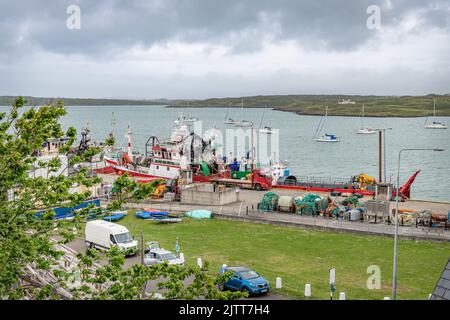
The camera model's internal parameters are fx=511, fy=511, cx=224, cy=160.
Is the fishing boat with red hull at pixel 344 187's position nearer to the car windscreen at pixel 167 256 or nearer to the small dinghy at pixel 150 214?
the small dinghy at pixel 150 214

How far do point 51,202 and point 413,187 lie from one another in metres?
63.2

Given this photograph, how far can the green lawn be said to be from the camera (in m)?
21.8

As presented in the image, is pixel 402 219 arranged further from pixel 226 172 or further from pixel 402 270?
pixel 226 172

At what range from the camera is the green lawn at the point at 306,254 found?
21828mm

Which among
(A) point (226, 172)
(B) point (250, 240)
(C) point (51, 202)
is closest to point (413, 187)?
(A) point (226, 172)

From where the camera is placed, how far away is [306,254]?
26688 millimetres

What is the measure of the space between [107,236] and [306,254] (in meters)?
10.5

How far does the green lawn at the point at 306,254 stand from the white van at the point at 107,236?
253 centimetres

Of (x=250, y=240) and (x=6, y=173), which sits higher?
(x=6, y=173)

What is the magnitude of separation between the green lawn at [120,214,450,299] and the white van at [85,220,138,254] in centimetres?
253

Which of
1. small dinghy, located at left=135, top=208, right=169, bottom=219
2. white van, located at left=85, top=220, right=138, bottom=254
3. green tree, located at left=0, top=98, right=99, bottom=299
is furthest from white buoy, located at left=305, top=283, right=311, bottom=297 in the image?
small dinghy, located at left=135, top=208, right=169, bottom=219

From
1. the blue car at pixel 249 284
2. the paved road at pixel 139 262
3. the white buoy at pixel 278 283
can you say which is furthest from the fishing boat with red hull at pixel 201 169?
the blue car at pixel 249 284
